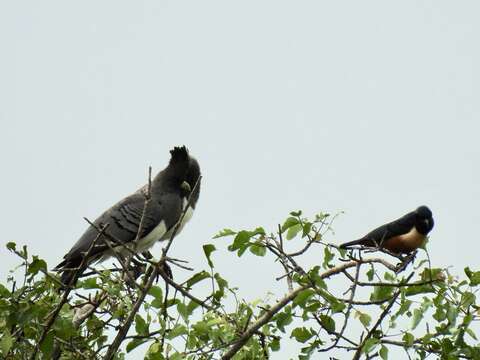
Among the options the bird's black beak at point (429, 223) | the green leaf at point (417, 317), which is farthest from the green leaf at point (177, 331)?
the bird's black beak at point (429, 223)

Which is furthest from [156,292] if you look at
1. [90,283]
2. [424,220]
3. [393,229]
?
[424,220]

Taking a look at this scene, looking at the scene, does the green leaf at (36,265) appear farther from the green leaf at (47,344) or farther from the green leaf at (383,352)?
the green leaf at (383,352)

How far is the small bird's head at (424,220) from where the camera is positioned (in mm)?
6902

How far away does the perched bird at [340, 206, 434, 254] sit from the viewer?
21.8 ft

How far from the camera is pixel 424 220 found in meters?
6.98

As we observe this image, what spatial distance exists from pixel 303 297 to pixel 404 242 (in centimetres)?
353

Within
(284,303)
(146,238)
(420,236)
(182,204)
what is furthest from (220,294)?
(182,204)

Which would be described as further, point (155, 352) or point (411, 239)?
point (411, 239)

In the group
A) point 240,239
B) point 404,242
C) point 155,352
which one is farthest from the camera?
point 404,242

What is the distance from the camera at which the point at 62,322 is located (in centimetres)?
345

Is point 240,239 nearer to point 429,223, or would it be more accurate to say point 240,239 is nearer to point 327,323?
point 327,323

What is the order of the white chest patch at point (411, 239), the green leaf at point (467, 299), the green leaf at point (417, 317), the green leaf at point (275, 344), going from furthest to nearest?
the white chest patch at point (411, 239), the green leaf at point (275, 344), the green leaf at point (467, 299), the green leaf at point (417, 317)

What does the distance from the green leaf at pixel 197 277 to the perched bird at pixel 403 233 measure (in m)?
3.17

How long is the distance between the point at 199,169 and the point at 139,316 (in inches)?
207
